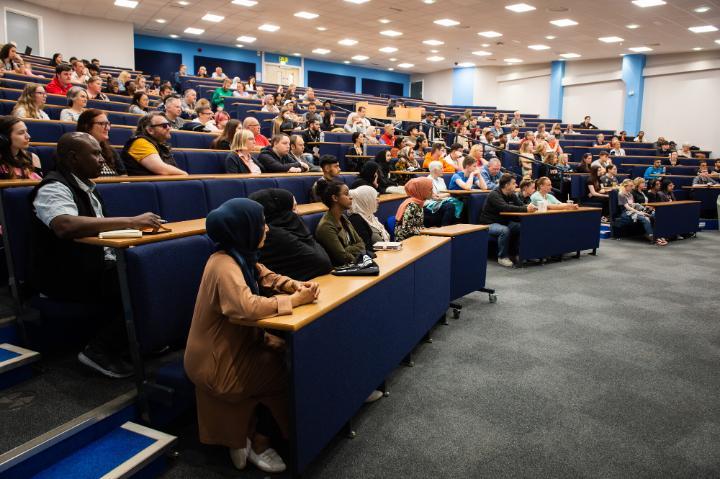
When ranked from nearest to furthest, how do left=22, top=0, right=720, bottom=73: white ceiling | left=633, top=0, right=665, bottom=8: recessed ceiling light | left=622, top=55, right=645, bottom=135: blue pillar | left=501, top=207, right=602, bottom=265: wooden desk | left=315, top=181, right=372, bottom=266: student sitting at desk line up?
1. left=315, top=181, right=372, bottom=266: student sitting at desk
2. left=501, top=207, right=602, bottom=265: wooden desk
3. left=633, top=0, right=665, bottom=8: recessed ceiling light
4. left=22, top=0, right=720, bottom=73: white ceiling
5. left=622, top=55, right=645, bottom=135: blue pillar

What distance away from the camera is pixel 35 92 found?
4.37 metres

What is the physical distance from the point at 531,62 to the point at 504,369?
696 inches

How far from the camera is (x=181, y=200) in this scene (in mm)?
2959

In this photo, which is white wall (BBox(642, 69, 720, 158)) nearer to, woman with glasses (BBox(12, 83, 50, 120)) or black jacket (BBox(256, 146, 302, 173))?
black jacket (BBox(256, 146, 302, 173))

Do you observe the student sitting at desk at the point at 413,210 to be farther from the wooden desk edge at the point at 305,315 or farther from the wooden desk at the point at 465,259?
the wooden desk edge at the point at 305,315

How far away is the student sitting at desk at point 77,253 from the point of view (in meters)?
2.12

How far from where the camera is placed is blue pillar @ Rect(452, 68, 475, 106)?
19.8 metres

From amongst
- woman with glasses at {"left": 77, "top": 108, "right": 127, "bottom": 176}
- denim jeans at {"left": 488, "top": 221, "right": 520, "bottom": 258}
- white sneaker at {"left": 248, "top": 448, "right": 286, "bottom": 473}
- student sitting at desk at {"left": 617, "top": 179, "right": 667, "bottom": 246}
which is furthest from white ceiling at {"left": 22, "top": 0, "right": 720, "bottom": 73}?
white sneaker at {"left": 248, "top": 448, "right": 286, "bottom": 473}

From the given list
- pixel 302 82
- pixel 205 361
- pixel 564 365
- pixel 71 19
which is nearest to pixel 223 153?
pixel 205 361

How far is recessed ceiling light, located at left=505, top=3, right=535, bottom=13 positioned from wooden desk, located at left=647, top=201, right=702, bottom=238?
17.4 ft

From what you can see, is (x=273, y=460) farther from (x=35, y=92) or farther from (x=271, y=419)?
(x=35, y=92)

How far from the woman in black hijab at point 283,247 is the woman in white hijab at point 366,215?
84cm

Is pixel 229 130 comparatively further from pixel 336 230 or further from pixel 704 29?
pixel 704 29

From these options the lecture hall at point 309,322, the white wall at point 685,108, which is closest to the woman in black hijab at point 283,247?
the lecture hall at point 309,322
